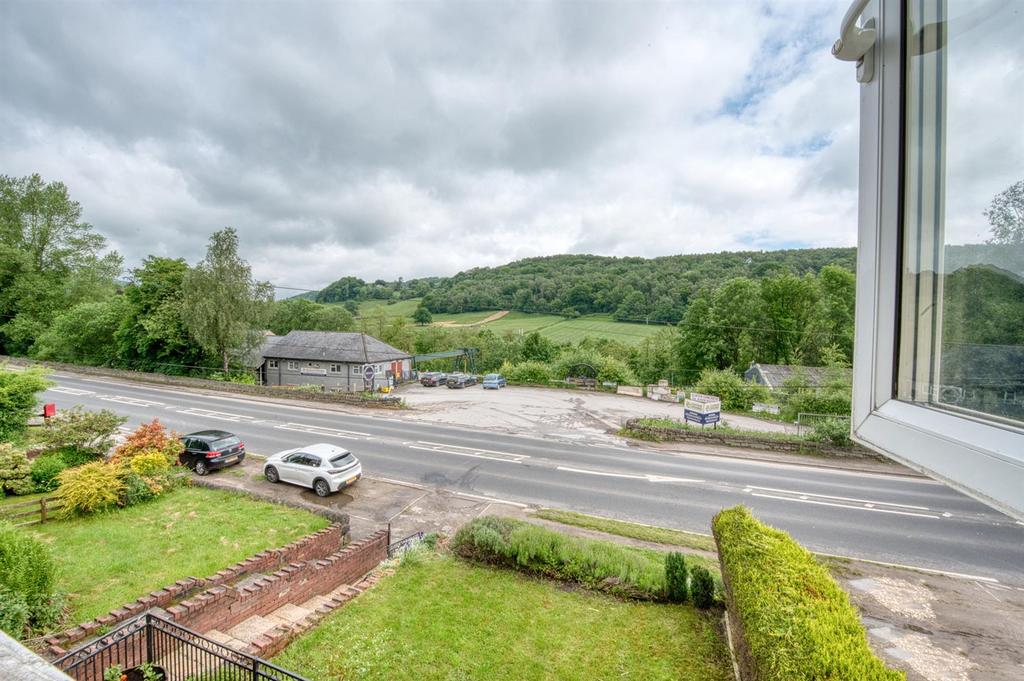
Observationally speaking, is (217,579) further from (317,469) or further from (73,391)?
(73,391)

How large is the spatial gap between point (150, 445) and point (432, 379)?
85.1 feet

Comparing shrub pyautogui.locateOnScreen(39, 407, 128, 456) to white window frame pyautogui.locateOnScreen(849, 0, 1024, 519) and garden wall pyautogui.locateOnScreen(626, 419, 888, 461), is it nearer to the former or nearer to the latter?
white window frame pyautogui.locateOnScreen(849, 0, 1024, 519)

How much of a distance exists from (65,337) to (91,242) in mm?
11823

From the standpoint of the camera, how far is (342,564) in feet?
27.0

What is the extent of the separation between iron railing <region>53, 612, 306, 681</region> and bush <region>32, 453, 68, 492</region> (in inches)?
373

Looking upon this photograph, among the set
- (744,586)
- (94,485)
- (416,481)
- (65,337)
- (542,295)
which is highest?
(542,295)

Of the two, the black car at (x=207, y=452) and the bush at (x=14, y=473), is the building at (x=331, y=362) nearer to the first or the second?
the black car at (x=207, y=452)

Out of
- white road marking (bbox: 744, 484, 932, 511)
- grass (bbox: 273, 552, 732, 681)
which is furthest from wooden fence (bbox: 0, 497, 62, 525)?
white road marking (bbox: 744, 484, 932, 511)

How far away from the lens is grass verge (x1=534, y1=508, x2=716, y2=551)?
410 inches

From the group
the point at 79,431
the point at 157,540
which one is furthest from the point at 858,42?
the point at 79,431

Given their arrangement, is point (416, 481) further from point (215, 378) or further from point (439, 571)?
point (215, 378)

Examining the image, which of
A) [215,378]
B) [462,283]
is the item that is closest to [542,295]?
[462,283]

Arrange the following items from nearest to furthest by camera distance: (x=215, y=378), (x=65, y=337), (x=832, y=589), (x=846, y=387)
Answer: (x=832, y=589) → (x=846, y=387) → (x=215, y=378) → (x=65, y=337)

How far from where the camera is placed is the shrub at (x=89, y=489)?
10.2m
